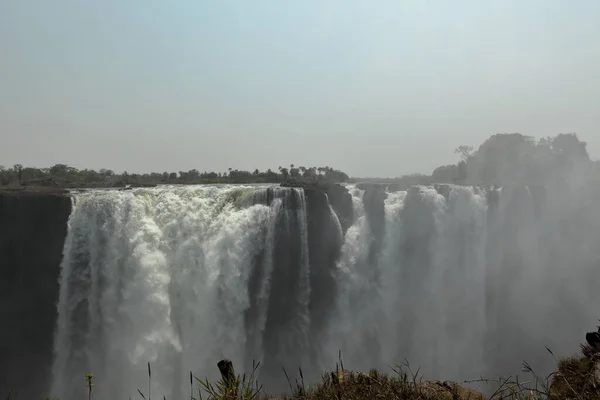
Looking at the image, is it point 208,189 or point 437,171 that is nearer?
point 208,189

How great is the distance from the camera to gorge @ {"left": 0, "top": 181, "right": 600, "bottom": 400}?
14773 mm

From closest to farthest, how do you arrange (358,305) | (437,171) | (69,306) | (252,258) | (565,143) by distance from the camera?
(69,306)
(252,258)
(358,305)
(565,143)
(437,171)

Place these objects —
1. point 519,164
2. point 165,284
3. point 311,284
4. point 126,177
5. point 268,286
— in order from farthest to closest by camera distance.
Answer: point 519,164, point 126,177, point 311,284, point 268,286, point 165,284

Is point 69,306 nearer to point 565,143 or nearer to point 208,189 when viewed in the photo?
point 208,189

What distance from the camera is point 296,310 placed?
1673 centimetres

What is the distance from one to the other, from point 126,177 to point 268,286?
1234 centimetres

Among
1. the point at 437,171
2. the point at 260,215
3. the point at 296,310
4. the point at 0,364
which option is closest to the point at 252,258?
the point at 260,215

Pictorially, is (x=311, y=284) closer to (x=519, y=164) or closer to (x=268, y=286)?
(x=268, y=286)

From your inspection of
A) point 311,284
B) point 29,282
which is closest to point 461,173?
point 311,284

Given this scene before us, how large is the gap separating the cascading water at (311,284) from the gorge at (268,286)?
0.06m

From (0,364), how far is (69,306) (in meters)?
3.46

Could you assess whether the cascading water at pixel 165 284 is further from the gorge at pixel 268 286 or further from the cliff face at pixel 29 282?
the cliff face at pixel 29 282

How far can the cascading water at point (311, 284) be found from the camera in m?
14.8

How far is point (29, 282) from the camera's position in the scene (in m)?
15.2
